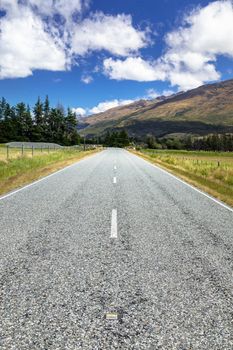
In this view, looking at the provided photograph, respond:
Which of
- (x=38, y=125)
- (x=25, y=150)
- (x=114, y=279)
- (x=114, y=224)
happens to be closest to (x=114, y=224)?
(x=114, y=224)

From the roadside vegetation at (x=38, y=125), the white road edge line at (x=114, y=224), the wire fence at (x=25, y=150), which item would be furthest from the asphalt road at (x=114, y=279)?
the roadside vegetation at (x=38, y=125)

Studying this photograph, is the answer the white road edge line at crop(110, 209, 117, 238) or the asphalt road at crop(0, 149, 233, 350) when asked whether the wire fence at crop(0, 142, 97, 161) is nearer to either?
the white road edge line at crop(110, 209, 117, 238)

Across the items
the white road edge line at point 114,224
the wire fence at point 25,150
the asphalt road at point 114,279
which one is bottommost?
the asphalt road at point 114,279

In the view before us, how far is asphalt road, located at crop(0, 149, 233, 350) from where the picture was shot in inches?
129

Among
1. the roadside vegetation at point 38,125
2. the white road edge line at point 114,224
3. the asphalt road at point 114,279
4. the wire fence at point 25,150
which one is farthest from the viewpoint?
the roadside vegetation at point 38,125

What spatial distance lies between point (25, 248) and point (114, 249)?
153cm

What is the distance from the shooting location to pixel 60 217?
27.4ft

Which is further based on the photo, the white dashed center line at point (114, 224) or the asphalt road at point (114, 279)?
the white dashed center line at point (114, 224)

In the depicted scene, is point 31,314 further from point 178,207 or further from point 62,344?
point 178,207

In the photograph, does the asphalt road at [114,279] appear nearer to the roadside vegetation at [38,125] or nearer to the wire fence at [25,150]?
the wire fence at [25,150]

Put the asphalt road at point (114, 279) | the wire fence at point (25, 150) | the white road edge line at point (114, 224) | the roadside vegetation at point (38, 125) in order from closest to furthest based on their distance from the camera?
the asphalt road at point (114, 279), the white road edge line at point (114, 224), the wire fence at point (25, 150), the roadside vegetation at point (38, 125)

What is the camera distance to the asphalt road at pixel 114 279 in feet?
10.7

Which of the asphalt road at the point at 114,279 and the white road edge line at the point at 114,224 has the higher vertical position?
the white road edge line at the point at 114,224

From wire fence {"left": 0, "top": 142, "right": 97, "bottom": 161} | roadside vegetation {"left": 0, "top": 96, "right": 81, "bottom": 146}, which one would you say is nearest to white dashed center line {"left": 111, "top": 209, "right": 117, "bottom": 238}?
wire fence {"left": 0, "top": 142, "right": 97, "bottom": 161}
